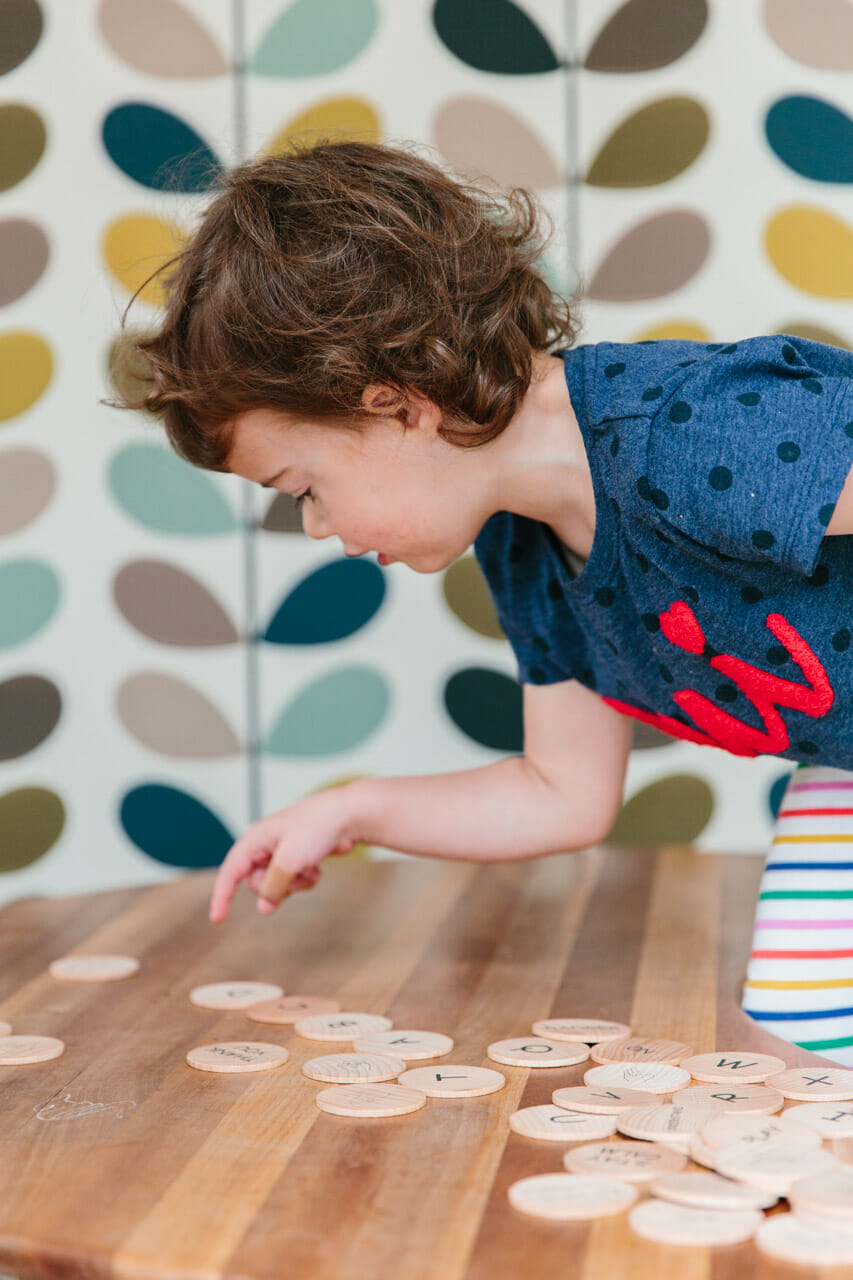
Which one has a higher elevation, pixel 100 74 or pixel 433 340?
pixel 100 74

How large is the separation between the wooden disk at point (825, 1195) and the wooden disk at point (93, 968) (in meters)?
0.57

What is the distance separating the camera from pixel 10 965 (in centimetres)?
104

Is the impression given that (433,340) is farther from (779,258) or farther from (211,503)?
Answer: (779,258)

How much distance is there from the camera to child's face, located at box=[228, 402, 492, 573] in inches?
36.9

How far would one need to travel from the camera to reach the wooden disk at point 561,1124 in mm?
669

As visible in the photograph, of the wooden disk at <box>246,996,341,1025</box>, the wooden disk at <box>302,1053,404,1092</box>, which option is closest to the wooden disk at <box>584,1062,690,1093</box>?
the wooden disk at <box>302,1053,404,1092</box>

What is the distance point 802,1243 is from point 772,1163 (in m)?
0.06

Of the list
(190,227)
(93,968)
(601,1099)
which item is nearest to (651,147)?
(190,227)

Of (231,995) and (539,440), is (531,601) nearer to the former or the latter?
(539,440)

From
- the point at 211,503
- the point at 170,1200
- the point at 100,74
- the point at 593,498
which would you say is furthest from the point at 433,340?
the point at 100,74

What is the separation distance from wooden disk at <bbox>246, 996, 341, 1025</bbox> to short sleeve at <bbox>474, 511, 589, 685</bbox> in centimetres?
33

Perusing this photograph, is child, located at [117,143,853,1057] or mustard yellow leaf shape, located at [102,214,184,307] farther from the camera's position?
mustard yellow leaf shape, located at [102,214,184,307]

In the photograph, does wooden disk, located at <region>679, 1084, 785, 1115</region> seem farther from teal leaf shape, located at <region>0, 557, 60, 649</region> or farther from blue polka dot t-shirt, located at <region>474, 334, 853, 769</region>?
teal leaf shape, located at <region>0, 557, 60, 649</region>

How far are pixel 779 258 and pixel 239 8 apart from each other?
0.76 metres
